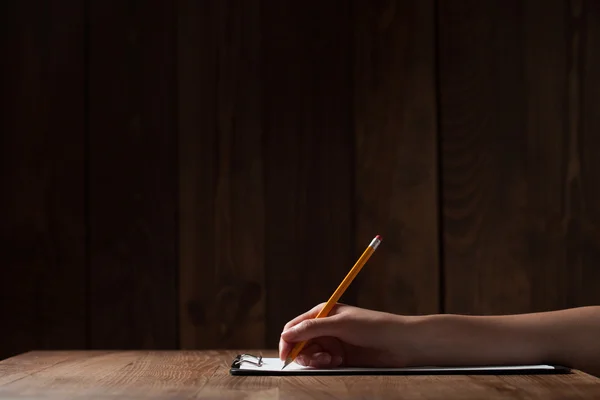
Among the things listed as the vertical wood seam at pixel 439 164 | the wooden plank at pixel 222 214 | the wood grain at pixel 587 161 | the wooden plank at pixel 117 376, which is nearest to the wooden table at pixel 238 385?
the wooden plank at pixel 117 376

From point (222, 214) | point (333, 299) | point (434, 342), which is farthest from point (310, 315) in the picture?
point (222, 214)

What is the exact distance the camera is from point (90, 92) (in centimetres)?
212

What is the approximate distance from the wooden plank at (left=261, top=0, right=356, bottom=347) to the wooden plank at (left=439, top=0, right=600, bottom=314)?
270 millimetres

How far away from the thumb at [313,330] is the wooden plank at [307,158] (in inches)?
41.3

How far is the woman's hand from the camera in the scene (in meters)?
1.03

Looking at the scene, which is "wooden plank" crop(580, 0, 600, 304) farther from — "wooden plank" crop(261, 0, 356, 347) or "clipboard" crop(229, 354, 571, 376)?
"clipboard" crop(229, 354, 571, 376)

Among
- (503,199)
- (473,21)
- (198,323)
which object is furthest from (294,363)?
(473,21)

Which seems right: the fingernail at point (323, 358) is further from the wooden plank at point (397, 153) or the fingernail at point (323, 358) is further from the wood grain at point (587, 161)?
the wood grain at point (587, 161)

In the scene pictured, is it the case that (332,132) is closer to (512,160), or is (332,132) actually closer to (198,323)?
(512,160)

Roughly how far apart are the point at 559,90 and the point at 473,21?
0.97 feet

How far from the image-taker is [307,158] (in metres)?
2.11

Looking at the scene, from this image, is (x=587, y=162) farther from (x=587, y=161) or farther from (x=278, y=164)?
(x=278, y=164)

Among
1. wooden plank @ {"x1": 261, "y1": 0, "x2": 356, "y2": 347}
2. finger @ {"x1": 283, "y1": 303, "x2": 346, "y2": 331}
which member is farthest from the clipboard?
wooden plank @ {"x1": 261, "y1": 0, "x2": 356, "y2": 347}

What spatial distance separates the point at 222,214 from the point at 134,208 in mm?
233
